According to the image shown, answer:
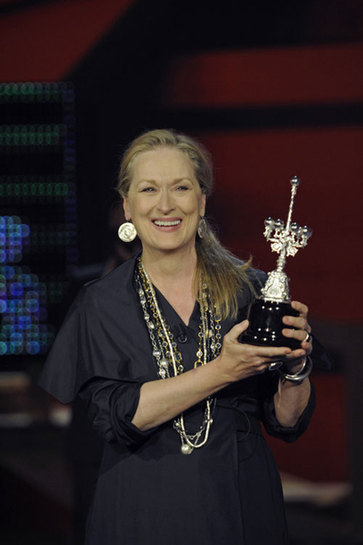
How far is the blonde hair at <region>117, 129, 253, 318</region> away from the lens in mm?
1896

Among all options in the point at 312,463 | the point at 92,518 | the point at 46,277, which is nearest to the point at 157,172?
the point at 92,518

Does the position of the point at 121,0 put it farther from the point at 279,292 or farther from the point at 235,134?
the point at 279,292

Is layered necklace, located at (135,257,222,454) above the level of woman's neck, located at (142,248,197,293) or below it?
below

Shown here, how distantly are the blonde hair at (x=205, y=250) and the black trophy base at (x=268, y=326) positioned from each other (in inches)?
8.4

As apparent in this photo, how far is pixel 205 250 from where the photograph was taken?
1.97 m

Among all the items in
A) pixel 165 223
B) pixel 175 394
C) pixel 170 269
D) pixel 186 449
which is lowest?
pixel 186 449

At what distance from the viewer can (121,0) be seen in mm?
4199

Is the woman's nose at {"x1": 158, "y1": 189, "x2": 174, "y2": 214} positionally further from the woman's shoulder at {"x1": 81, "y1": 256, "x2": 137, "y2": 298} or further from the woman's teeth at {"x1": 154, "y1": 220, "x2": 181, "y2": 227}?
the woman's shoulder at {"x1": 81, "y1": 256, "x2": 137, "y2": 298}

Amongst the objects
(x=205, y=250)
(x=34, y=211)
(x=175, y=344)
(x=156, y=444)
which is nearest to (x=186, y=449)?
(x=156, y=444)

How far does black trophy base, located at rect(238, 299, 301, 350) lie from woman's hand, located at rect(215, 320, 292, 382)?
1 centimetres

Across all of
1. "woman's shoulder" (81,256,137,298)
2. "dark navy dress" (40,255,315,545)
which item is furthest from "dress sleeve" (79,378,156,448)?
"woman's shoulder" (81,256,137,298)

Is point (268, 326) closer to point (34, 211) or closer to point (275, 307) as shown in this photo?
point (275, 307)

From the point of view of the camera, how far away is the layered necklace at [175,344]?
5.78 feet

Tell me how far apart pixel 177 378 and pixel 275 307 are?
24cm
